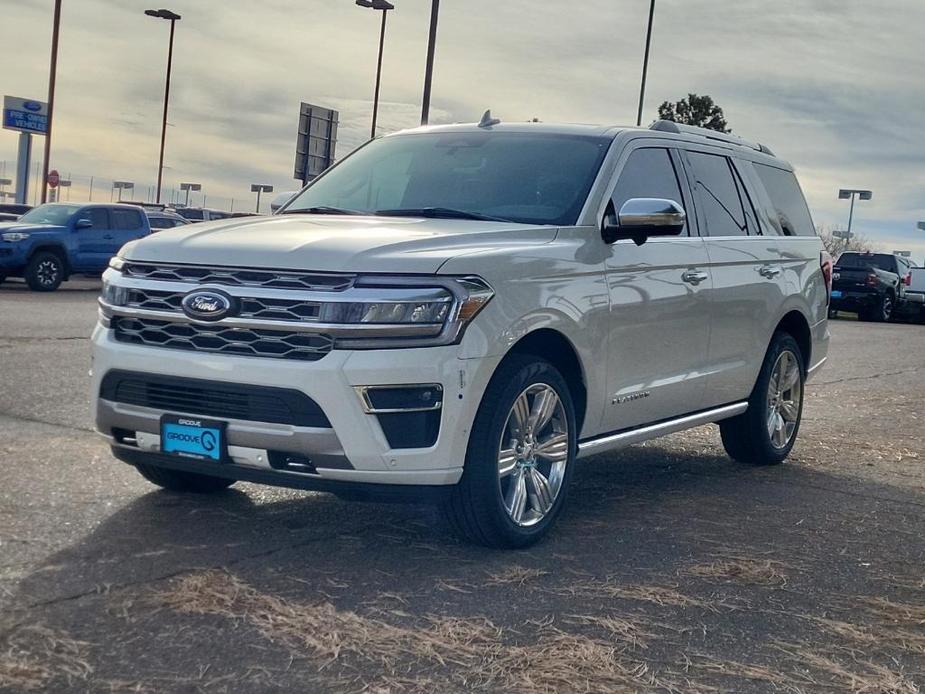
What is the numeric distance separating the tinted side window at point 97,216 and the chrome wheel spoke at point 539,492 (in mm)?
21221

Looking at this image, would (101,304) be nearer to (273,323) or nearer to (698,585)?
(273,323)

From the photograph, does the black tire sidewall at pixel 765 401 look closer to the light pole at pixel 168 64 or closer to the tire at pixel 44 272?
the tire at pixel 44 272

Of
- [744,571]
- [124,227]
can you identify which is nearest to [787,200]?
[744,571]

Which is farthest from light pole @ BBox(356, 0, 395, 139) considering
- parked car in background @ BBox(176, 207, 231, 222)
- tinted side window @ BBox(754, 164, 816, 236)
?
tinted side window @ BBox(754, 164, 816, 236)

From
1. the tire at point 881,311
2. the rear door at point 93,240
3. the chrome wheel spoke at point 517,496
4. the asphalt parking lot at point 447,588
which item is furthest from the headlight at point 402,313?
the tire at point 881,311

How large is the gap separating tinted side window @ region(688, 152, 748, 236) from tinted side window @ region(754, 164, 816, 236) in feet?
1.89

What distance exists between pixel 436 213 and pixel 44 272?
64.5 ft

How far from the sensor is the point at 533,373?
5098 mm

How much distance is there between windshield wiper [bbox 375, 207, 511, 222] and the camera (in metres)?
5.78

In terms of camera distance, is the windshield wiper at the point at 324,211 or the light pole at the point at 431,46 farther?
the light pole at the point at 431,46

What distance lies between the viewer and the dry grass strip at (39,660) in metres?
3.47

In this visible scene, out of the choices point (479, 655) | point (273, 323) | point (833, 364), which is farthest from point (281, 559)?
point (833, 364)

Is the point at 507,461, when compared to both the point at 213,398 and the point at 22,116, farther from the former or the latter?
the point at 22,116

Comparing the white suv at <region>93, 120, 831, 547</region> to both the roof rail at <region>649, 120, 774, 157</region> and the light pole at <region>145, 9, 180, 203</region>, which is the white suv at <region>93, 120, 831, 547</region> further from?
the light pole at <region>145, 9, 180, 203</region>
